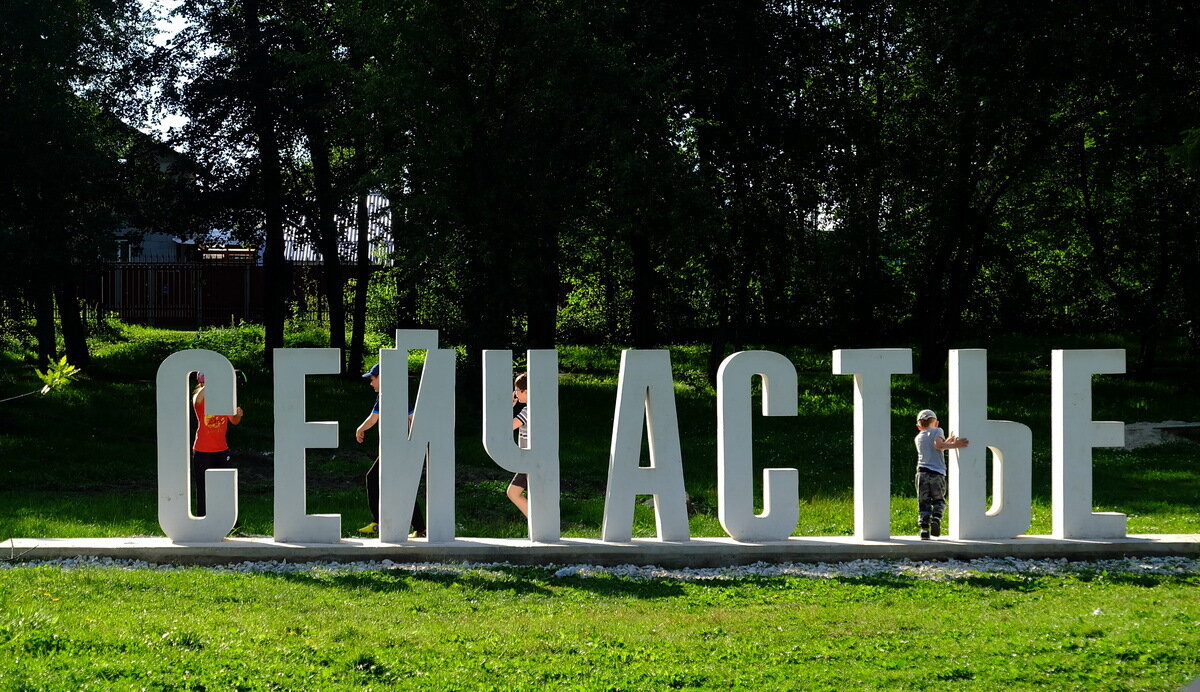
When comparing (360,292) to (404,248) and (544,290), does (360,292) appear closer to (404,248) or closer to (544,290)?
(404,248)

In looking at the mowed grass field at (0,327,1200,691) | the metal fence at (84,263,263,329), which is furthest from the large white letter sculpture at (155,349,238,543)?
the metal fence at (84,263,263,329)

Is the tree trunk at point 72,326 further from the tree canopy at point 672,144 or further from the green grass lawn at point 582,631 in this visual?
the green grass lawn at point 582,631

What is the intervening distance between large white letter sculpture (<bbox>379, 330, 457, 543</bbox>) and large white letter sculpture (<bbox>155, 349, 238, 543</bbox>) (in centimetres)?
136

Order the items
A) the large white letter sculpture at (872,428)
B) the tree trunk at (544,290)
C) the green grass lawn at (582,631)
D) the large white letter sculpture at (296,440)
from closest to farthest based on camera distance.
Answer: the green grass lawn at (582,631)
the large white letter sculpture at (296,440)
the large white letter sculpture at (872,428)
the tree trunk at (544,290)

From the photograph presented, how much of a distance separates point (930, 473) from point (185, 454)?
6.97 metres

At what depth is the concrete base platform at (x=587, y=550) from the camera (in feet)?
32.7

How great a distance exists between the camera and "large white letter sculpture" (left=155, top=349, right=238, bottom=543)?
33.0 ft

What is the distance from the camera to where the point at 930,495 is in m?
10.7

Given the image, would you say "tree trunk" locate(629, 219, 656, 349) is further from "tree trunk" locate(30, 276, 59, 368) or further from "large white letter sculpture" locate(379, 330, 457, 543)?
"large white letter sculpture" locate(379, 330, 457, 543)

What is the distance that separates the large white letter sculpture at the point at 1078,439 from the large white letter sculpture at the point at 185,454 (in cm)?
777

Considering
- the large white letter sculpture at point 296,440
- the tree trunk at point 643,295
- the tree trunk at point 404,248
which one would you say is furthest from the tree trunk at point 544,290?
the large white letter sculpture at point 296,440

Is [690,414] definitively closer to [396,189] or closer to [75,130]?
[396,189]

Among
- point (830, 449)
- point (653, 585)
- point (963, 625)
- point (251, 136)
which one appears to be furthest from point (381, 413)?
point (251, 136)

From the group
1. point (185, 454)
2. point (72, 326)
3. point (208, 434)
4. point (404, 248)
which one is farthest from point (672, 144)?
point (185, 454)
